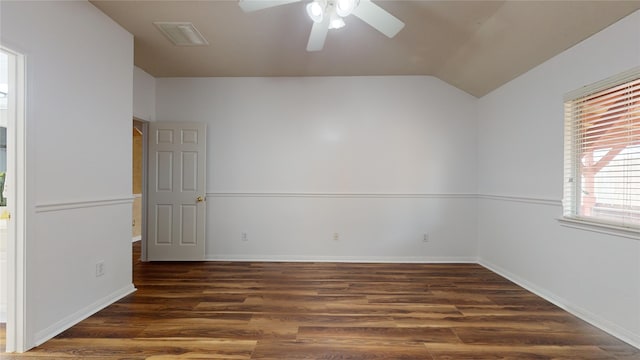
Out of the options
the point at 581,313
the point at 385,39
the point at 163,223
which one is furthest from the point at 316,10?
the point at 163,223

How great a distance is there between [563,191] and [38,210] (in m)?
4.21

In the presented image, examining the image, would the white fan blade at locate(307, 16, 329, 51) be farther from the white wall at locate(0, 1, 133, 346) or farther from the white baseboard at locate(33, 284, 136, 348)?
the white baseboard at locate(33, 284, 136, 348)

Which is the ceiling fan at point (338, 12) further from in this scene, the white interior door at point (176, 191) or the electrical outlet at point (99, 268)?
the white interior door at point (176, 191)

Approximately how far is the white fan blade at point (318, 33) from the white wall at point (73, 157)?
1858mm

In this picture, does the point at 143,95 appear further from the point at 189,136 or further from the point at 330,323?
the point at 330,323

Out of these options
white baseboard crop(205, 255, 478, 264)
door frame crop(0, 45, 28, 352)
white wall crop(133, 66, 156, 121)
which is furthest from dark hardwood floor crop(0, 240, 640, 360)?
white wall crop(133, 66, 156, 121)

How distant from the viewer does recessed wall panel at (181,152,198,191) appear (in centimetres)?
430

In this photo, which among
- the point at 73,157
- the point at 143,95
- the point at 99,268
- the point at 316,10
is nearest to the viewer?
the point at 316,10

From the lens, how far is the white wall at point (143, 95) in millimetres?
3994

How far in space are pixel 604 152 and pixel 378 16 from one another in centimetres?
211

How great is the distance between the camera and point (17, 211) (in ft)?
6.62

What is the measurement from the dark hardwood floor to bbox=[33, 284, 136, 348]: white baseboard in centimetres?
6

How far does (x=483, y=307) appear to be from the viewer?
278 cm

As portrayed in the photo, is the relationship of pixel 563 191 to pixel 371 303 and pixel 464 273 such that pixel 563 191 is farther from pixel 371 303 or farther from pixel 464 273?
pixel 371 303
